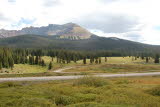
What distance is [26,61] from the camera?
14912cm

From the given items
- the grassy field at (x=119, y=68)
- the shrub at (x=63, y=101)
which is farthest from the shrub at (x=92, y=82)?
the grassy field at (x=119, y=68)

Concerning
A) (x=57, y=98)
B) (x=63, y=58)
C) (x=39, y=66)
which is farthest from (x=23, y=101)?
(x=63, y=58)

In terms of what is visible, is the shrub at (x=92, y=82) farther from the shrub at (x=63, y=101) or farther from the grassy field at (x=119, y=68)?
the grassy field at (x=119, y=68)

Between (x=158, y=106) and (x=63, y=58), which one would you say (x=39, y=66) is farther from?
(x=158, y=106)

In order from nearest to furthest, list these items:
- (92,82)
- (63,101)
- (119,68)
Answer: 1. (63,101)
2. (92,82)
3. (119,68)

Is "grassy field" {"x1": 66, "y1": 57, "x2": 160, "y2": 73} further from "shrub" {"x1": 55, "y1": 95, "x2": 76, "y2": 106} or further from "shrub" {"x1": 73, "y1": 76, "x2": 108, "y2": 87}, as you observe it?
"shrub" {"x1": 55, "y1": 95, "x2": 76, "y2": 106}

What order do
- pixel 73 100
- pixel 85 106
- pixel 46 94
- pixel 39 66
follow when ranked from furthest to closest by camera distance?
pixel 39 66
pixel 46 94
pixel 73 100
pixel 85 106

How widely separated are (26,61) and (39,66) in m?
12.6

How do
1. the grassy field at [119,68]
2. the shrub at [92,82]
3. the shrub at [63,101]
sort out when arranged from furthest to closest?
the grassy field at [119,68]
the shrub at [92,82]
the shrub at [63,101]

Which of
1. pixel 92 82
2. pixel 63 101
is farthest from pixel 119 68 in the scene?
pixel 63 101

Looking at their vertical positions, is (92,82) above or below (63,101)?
above

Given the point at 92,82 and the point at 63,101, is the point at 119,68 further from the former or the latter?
the point at 63,101

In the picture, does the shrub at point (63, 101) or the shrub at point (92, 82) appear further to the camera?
the shrub at point (92, 82)

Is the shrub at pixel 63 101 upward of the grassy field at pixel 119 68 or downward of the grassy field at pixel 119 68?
upward
